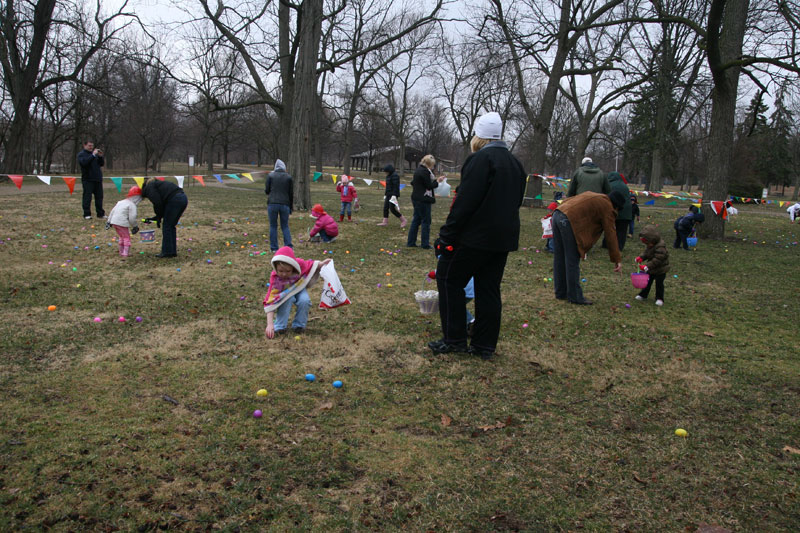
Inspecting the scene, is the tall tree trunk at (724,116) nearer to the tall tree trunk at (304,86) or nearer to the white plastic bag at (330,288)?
the tall tree trunk at (304,86)

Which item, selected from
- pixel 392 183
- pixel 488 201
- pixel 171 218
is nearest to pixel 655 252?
pixel 488 201

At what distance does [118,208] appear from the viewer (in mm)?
8109

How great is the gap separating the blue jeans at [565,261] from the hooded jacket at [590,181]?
170 cm

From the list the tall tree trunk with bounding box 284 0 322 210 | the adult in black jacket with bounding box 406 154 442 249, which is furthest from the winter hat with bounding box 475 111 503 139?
the tall tree trunk with bounding box 284 0 322 210

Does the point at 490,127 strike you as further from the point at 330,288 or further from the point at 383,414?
the point at 383,414

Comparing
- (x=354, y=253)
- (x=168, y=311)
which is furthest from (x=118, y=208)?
(x=354, y=253)

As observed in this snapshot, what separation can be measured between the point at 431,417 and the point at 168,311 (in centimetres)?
365

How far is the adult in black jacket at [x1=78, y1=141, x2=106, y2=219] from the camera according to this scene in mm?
12133

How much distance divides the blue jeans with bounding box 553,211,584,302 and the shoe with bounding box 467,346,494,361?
2453 millimetres

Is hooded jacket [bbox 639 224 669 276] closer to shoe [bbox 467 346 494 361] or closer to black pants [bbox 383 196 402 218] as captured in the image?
shoe [bbox 467 346 494 361]

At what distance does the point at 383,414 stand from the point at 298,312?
1942mm

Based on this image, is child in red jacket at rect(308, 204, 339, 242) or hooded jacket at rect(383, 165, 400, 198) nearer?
child in red jacket at rect(308, 204, 339, 242)

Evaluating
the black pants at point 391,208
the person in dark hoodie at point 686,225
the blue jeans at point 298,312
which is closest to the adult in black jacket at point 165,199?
the blue jeans at point 298,312

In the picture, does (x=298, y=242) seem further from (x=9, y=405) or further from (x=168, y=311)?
(x=9, y=405)
